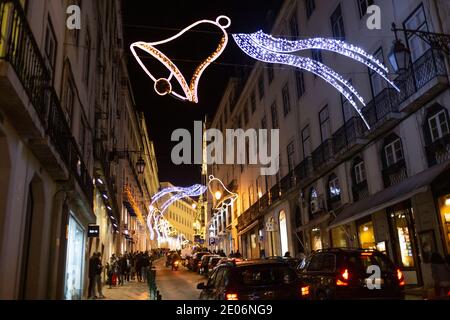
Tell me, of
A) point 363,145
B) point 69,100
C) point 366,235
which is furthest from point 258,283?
point 363,145

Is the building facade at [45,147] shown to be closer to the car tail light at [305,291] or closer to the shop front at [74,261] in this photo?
the shop front at [74,261]

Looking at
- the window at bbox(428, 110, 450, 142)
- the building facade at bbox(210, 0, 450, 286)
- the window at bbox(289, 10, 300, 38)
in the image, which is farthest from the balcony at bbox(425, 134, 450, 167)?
the window at bbox(289, 10, 300, 38)

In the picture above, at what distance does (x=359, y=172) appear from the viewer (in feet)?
69.0

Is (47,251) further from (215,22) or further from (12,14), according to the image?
(215,22)

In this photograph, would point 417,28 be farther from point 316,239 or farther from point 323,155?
point 316,239

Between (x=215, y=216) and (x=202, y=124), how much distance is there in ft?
58.7

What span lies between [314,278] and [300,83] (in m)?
→ 19.5

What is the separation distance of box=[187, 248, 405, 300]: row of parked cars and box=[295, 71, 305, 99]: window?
58.2 ft

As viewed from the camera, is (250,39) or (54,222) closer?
(54,222)

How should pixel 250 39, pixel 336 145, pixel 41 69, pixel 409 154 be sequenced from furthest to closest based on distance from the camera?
pixel 336 145, pixel 409 154, pixel 250 39, pixel 41 69

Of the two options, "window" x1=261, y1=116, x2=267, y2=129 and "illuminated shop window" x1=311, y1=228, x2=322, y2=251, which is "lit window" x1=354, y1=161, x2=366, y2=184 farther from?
"window" x1=261, y1=116, x2=267, y2=129
